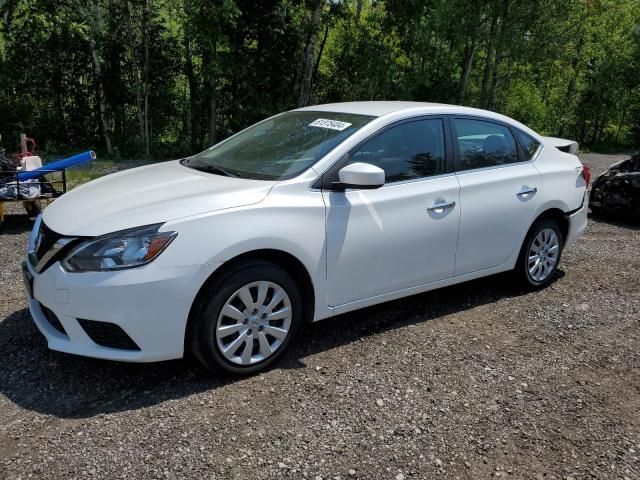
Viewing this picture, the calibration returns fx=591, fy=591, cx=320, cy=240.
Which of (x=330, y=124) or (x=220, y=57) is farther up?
(x=220, y=57)

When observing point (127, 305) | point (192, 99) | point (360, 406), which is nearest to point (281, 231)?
point (127, 305)

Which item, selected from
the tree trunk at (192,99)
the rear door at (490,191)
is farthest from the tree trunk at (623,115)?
the rear door at (490,191)

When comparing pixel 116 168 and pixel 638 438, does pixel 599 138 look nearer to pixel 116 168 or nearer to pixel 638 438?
pixel 116 168

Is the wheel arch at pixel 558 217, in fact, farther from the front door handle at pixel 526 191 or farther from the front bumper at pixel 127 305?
the front bumper at pixel 127 305

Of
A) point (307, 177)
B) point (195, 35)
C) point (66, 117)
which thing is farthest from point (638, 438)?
point (66, 117)

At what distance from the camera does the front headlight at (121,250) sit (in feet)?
10.5

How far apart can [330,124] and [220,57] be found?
9.62 metres

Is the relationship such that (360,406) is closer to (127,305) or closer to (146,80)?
(127,305)

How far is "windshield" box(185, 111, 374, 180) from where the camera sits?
396 centimetres

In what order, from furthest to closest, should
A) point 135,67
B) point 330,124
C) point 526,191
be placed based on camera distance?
point 135,67 < point 526,191 < point 330,124

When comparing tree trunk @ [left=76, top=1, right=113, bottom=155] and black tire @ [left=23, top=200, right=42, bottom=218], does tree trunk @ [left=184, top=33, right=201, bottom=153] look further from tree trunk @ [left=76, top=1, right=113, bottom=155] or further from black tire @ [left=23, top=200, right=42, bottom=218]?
black tire @ [left=23, top=200, right=42, bottom=218]

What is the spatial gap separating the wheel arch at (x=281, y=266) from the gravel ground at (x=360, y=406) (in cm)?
36

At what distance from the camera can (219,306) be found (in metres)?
3.38

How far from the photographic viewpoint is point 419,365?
3902 mm
